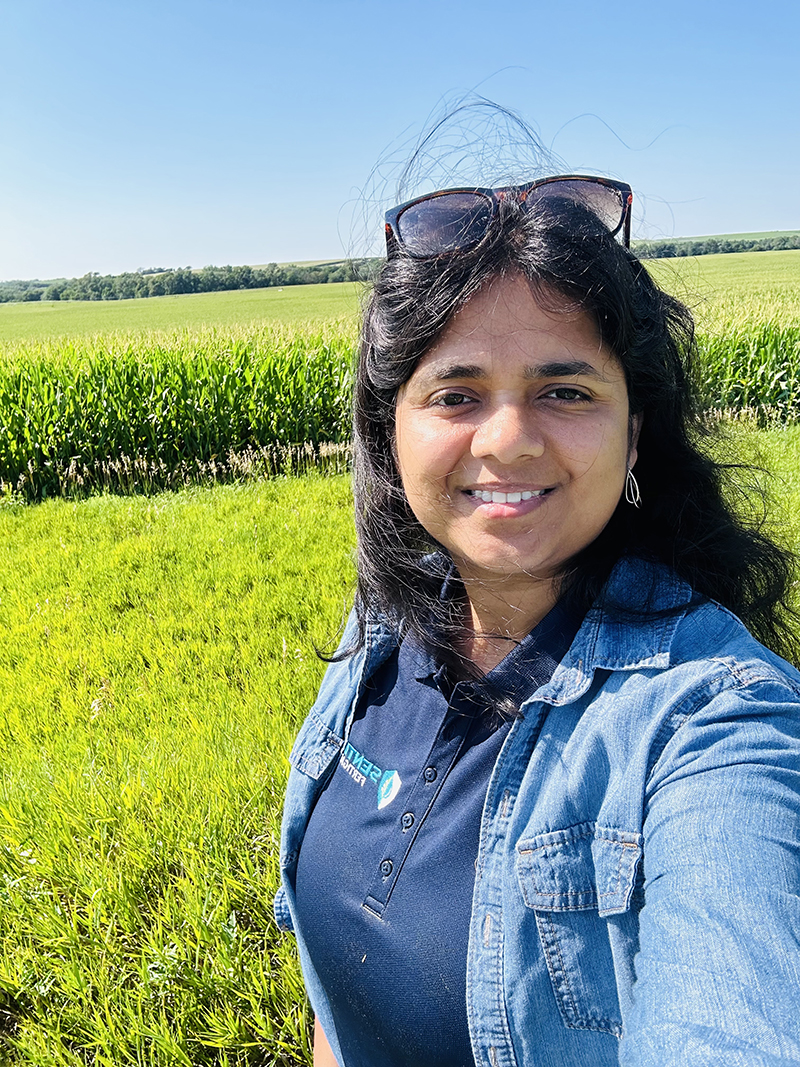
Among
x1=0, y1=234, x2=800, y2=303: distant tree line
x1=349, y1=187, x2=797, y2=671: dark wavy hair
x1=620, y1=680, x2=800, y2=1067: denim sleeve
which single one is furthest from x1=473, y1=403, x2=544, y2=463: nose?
x1=0, y1=234, x2=800, y2=303: distant tree line

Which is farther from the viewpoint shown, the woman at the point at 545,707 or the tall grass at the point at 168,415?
the tall grass at the point at 168,415

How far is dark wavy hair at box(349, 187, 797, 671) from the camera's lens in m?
1.24

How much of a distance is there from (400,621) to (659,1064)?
0.91 meters

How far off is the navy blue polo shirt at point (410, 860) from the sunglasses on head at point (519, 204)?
646 millimetres

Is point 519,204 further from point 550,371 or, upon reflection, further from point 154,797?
point 154,797

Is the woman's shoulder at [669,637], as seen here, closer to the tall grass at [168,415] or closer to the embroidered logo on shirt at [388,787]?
the embroidered logo on shirt at [388,787]

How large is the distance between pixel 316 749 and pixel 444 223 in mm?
1031

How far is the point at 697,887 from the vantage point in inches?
33.6

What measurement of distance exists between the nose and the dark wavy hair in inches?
6.8

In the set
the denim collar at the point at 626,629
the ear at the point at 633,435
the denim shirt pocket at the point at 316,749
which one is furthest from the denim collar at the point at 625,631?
the denim shirt pocket at the point at 316,749

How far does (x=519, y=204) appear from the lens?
4.21 ft

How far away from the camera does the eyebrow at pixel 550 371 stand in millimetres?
1187

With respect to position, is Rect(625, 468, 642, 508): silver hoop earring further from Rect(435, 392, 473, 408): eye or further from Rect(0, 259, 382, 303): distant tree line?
Rect(0, 259, 382, 303): distant tree line

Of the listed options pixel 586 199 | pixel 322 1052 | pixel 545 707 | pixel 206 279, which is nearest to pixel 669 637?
pixel 545 707
